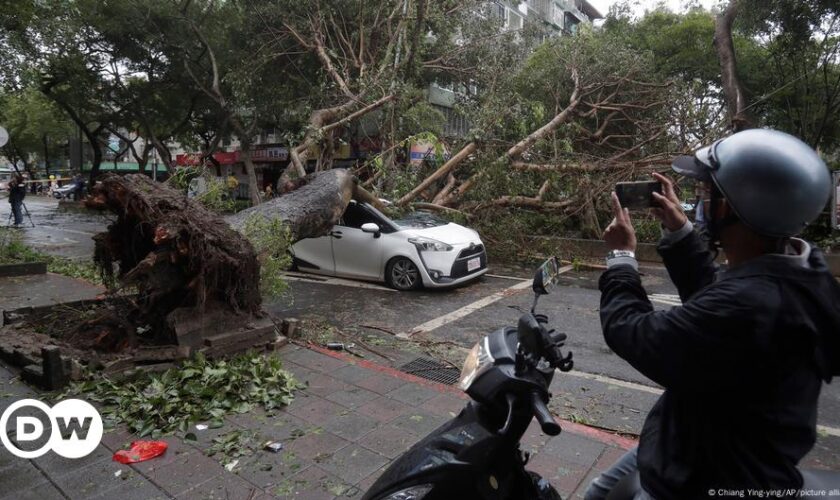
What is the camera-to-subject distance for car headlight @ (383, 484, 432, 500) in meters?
1.64

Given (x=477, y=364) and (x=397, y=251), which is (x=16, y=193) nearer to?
(x=397, y=251)

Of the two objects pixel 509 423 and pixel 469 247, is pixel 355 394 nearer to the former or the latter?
pixel 509 423

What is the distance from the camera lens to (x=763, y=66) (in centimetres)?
1652

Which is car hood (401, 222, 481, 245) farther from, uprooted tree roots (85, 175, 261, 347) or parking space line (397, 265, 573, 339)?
uprooted tree roots (85, 175, 261, 347)

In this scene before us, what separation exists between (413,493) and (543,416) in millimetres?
477

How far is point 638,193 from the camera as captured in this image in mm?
1821

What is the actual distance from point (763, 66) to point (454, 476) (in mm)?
19159

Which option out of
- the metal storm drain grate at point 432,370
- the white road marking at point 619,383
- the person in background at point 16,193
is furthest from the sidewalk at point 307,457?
the person in background at point 16,193

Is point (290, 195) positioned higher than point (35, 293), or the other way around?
point (290, 195)

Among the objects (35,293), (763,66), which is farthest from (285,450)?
(763,66)

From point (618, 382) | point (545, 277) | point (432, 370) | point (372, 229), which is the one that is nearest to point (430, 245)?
point (372, 229)

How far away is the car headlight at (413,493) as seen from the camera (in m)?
1.64

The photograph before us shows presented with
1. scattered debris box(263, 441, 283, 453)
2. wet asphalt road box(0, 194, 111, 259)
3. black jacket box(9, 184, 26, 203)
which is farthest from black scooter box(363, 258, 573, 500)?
black jacket box(9, 184, 26, 203)

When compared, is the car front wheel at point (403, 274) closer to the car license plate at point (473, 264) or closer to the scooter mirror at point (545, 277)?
the car license plate at point (473, 264)
